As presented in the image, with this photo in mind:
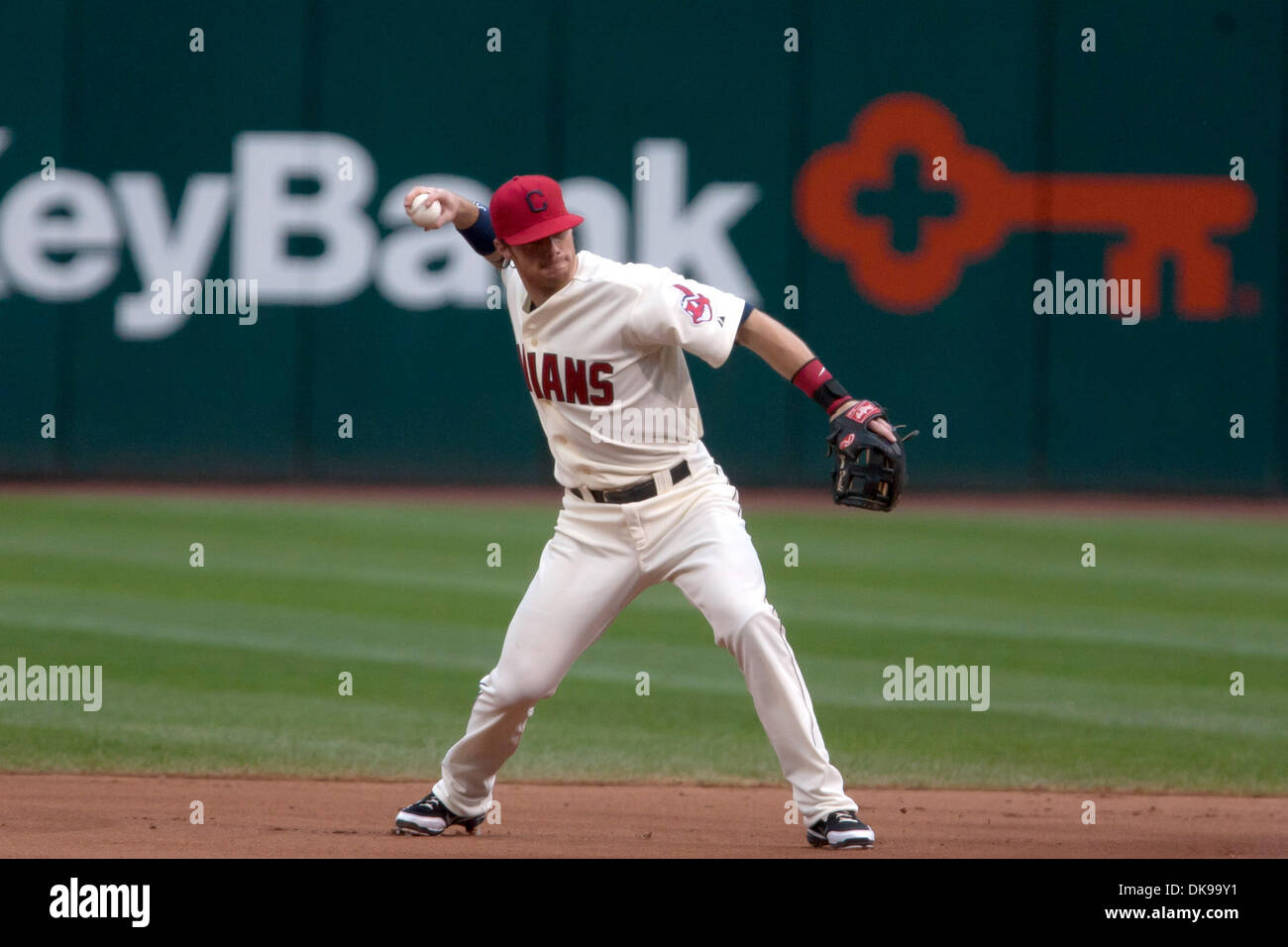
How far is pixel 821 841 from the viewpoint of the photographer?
5074 mm

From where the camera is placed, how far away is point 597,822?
571cm

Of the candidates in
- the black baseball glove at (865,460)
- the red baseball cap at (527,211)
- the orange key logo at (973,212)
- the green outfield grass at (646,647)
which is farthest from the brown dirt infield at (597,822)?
the orange key logo at (973,212)

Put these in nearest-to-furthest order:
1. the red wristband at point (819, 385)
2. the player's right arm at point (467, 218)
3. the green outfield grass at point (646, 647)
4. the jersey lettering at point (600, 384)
Answer: the red wristband at point (819, 385), the jersey lettering at point (600, 384), the player's right arm at point (467, 218), the green outfield grass at point (646, 647)

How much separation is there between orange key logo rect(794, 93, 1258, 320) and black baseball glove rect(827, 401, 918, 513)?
10237 millimetres

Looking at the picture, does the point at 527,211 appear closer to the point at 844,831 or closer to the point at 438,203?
the point at 438,203

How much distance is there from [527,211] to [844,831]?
1.99 metres

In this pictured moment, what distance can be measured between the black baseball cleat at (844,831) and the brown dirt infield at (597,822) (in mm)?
39

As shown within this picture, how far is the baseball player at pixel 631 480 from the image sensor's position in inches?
195

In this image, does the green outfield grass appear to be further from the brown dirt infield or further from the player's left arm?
the player's left arm

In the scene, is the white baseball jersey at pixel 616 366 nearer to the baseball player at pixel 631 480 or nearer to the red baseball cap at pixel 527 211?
the baseball player at pixel 631 480

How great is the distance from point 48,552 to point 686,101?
664cm

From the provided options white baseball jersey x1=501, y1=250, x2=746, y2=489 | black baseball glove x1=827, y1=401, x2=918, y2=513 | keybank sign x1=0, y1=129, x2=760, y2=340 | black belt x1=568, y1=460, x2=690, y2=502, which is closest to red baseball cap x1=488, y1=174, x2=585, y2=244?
white baseball jersey x1=501, y1=250, x2=746, y2=489

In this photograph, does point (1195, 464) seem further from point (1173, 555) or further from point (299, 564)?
point (299, 564)

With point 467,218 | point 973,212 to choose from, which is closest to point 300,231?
point 973,212
